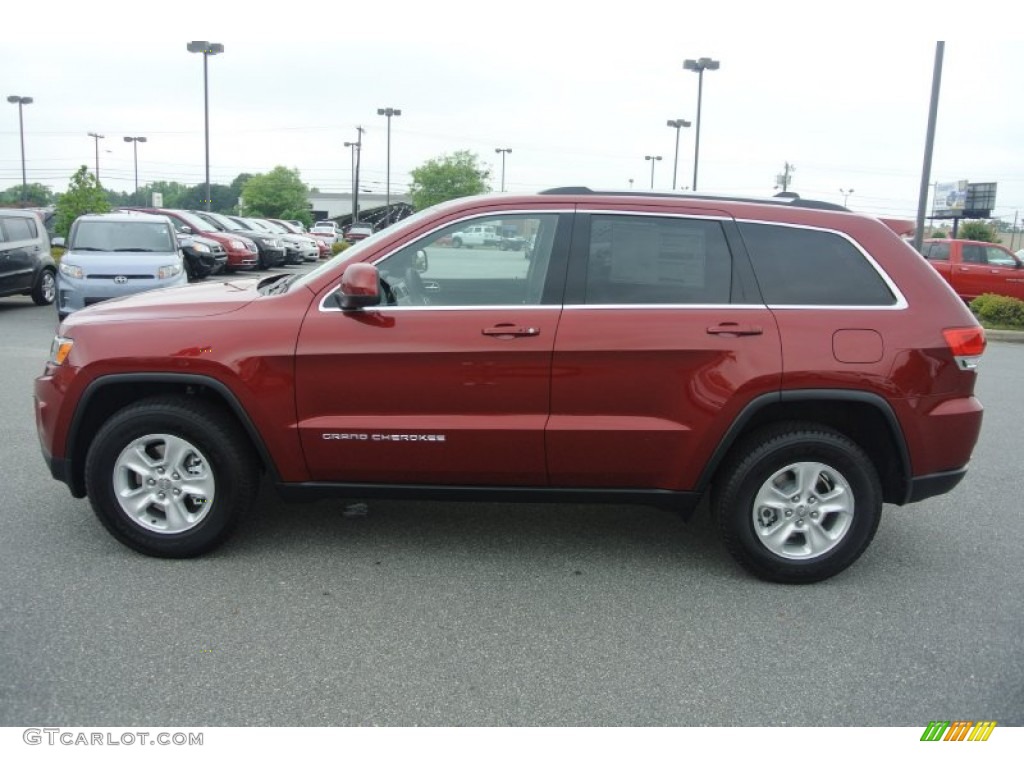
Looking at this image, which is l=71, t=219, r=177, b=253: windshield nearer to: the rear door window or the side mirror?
the side mirror

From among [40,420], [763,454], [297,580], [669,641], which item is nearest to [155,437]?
[40,420]

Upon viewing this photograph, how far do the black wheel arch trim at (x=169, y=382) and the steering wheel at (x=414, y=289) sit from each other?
37.4 inches

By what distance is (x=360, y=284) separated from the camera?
3904mm

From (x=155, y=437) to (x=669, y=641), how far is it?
2.54 m

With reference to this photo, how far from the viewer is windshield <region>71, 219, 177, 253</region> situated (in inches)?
527

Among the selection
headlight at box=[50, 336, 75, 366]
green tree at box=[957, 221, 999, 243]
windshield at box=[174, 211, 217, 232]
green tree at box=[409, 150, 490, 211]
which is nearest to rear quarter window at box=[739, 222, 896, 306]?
headlight at box=[50, 336, 75, 366]

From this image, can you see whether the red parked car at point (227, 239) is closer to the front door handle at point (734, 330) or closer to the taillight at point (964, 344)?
the front door handle at point (734, 330)

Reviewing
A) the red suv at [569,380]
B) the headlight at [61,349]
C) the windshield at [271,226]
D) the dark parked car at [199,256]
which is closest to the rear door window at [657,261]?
the red suv at [569,380]

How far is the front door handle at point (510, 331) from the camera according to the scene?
4059 millimetres

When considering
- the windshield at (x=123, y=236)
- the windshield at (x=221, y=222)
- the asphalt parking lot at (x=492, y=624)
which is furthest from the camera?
the windshield at (x=221, y=222)

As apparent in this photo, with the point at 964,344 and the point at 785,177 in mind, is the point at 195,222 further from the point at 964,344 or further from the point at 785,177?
the point at 785,177

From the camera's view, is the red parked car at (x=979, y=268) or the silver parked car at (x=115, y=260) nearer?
the silver parked car at (x=115, y=260)

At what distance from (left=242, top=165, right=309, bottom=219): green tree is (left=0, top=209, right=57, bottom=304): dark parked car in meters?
71.9
